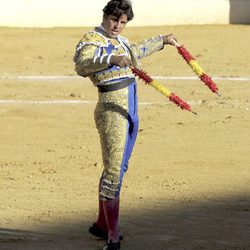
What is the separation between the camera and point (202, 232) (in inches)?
283

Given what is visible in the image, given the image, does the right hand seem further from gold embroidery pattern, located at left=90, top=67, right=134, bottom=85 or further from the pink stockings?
the pink stockings

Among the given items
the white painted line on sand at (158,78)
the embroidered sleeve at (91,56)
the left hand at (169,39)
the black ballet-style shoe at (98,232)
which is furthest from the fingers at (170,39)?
the white painted line on sand at (158,78)

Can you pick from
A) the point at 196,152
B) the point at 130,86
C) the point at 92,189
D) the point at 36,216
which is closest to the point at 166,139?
the point at 196,152

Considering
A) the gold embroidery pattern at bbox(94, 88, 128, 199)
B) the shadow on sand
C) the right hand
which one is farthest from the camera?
the shadow on sand

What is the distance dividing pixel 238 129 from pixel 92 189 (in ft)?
9.39

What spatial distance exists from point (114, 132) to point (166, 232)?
94cm

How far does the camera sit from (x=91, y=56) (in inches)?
255

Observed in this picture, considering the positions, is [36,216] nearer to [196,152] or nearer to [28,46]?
[196,152]

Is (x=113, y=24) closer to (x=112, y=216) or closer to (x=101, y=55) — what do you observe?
(x=101, y=55)

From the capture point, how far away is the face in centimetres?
648

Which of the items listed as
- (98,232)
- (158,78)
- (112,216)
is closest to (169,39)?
(112,216)

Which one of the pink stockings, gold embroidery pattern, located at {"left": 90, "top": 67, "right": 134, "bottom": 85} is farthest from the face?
the pink stockings

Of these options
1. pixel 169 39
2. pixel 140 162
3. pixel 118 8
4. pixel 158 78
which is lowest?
pixel 158 78

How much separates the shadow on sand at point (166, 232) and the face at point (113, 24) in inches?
50.3
